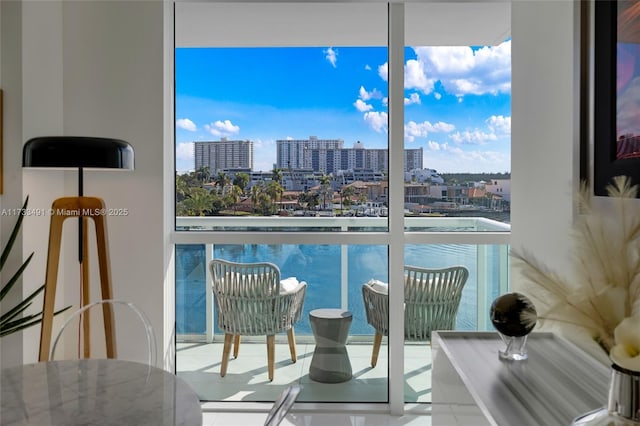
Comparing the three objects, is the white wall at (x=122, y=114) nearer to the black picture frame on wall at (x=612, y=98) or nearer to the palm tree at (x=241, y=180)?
the palm tree at (x=241, y=180)

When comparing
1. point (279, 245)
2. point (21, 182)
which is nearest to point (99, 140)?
point (21, 182)

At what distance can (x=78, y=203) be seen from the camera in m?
2.44

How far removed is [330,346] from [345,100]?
1.59m

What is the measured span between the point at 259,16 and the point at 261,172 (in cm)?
99

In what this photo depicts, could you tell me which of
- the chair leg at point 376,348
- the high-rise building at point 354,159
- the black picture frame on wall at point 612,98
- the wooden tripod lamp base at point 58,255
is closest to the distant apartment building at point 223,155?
the high-rise building at point 354,159

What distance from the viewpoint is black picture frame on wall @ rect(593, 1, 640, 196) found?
1465 millimetres

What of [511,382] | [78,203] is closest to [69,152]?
[78,203]

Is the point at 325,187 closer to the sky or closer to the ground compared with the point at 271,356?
closer to the sky

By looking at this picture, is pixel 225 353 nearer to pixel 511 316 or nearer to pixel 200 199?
pixel 200 199

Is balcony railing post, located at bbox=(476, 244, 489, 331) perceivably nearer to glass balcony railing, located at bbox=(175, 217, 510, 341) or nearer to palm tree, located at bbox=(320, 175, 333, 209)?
glass balcony railing, located at bbox=(175, 217, 510, 341)

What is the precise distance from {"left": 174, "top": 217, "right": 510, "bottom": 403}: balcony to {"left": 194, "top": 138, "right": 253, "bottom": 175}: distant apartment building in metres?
0.35

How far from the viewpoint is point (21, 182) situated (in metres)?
2.74

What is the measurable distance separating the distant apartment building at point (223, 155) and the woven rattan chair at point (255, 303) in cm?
62

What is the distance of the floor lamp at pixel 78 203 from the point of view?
224 cm
